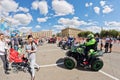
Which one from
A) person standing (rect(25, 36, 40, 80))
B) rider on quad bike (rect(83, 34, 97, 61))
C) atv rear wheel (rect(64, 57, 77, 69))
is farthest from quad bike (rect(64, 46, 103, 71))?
person standing (rect(25, 36, 40, 80))

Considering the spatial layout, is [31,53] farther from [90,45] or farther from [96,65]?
[96,65]

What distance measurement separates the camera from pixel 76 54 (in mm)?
7953

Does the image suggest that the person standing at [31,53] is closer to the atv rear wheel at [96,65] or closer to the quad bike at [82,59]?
the quad bike at [82,59]

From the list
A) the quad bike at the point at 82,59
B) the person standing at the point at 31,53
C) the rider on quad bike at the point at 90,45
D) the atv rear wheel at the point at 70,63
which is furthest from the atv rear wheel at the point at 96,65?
the person standing at the point at 31,53

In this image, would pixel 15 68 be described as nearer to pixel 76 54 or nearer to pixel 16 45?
pixel 76 54

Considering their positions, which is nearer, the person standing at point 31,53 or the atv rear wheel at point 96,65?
the person standing at point 31,53

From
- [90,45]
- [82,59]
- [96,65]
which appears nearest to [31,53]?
[82,59]

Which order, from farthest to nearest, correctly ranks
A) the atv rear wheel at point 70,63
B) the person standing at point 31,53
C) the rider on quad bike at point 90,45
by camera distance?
the atv rear wheel at point 70,63 → the rider on quad bike at point 90,45 → the person standing at point 31,53

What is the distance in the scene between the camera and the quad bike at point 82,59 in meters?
7.57

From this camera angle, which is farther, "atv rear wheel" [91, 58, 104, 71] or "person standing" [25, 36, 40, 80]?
"atv rear wheel" [91, 58, 104, 71]

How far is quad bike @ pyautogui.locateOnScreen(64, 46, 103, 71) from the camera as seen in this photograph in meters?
7.57

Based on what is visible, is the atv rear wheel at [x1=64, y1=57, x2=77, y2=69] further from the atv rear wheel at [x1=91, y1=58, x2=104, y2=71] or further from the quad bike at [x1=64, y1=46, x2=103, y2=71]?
the atv rear wheel at [x1=91, y1=58, x2=104, y2=71]

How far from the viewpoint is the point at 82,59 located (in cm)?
789

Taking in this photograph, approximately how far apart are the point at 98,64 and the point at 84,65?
29.3 inches
